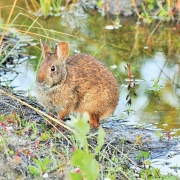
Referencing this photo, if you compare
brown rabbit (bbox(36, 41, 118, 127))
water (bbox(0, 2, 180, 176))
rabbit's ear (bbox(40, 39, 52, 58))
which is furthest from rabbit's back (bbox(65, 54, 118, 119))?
water (bbox(0, 2, 180, 176))

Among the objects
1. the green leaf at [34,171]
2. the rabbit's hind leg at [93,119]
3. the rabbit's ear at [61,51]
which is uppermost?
the rabbit's ear at [61,51]

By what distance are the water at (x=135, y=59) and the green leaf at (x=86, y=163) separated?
2.03 metres

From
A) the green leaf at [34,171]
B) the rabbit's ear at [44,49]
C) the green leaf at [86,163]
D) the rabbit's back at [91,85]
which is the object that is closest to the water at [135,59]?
the rabbit's back at [91,85]

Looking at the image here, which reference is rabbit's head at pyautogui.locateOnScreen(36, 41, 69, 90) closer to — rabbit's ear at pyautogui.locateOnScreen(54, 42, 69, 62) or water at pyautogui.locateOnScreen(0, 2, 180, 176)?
rabbit's ear at pyautogui.locateOnScreen(54, 42, 69, 62)

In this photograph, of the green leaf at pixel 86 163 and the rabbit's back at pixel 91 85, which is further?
the rabbit's back at pixel 91 85

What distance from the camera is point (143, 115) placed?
6.96 m

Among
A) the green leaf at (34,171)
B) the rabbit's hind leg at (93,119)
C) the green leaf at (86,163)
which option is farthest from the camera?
the rabbit's hind leg at (93,119)

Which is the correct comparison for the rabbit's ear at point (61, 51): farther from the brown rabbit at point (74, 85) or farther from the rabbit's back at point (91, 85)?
the rabbit's back at point (91, 85)

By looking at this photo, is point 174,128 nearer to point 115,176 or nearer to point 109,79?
point 109,79

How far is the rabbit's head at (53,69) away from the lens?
5.73m

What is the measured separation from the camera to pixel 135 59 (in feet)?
29.2

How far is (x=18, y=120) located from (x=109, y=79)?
1.17 meters

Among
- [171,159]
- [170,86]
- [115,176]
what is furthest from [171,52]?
[115,176]

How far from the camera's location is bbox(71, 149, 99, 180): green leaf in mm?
3729
